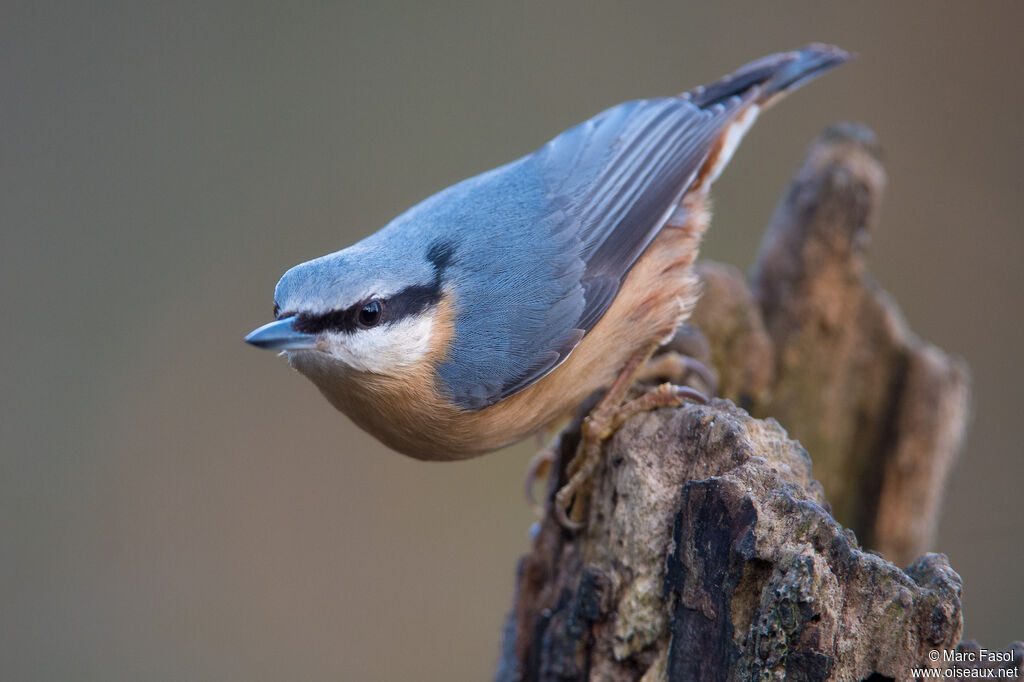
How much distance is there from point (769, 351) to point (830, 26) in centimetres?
333

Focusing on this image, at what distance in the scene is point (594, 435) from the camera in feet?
9.21

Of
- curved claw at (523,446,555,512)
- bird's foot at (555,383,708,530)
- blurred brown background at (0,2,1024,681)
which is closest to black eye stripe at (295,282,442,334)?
bird's foot at (555,383,708,530)

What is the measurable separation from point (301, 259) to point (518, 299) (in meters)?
2.98

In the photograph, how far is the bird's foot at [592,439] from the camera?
2746mm

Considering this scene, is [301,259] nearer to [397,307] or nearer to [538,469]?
[538,469]

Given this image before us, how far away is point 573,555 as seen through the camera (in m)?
2.68

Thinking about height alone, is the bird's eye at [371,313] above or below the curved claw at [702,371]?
below

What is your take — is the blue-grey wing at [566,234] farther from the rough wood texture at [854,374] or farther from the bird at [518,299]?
the rough wood texture at [854,374]

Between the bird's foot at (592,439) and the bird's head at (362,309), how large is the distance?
577mm

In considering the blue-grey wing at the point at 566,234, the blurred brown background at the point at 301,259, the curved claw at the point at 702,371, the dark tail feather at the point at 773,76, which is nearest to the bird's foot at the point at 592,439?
the blue-grey wing at the point at 566,234

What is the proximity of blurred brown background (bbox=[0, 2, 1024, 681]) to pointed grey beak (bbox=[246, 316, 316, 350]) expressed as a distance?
10.2ft

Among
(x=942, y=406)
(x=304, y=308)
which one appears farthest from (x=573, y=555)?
(x=942, y=406)

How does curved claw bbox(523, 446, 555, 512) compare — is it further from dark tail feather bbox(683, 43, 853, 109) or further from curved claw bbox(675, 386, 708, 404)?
dark tail feather bbox(683, 43, 853, 109)

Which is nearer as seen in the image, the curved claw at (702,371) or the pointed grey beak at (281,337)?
the pointed grey beak at (281,337)
